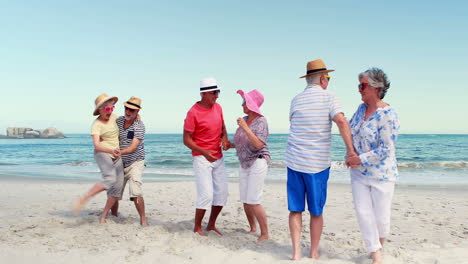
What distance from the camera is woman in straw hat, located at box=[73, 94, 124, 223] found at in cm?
463

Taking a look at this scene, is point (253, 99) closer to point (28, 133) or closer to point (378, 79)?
point (378, 79)

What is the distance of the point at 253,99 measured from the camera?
4.29 m

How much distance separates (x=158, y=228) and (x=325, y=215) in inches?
112

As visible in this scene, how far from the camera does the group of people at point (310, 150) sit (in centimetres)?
321

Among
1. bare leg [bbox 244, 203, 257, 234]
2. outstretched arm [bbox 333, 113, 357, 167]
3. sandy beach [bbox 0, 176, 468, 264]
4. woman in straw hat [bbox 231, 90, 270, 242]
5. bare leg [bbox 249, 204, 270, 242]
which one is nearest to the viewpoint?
outstretched arm [bbox 333, 113, 357, 167]

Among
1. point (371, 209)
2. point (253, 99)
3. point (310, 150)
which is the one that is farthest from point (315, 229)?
point (253, 99)

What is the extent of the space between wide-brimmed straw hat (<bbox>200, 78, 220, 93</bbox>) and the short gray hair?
1.71 m

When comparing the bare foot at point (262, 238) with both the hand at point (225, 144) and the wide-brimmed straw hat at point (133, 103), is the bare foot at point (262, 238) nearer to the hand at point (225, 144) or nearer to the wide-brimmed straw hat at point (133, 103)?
the hand at point (225, 144)

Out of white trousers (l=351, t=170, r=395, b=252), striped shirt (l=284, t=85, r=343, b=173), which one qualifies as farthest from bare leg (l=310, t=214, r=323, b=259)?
striped shirt (l=284, t=85, r=343, b=173)

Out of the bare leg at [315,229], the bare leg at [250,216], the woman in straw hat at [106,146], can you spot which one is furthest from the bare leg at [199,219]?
the bare leg at [315,229]

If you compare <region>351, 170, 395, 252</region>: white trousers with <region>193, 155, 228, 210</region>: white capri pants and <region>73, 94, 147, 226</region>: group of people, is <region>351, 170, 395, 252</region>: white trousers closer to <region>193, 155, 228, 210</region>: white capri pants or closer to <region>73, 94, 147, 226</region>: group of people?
<region>193, 155, 228, 210</region>: white capri pants

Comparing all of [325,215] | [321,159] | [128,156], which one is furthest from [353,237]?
[128,156]

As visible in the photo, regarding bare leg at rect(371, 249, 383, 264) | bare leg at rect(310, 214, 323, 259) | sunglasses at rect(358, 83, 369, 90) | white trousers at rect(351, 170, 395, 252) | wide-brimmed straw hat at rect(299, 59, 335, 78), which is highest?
wide-brimmed straw hat at rect(299, 59, 335, 78)

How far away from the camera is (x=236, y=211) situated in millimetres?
6238
